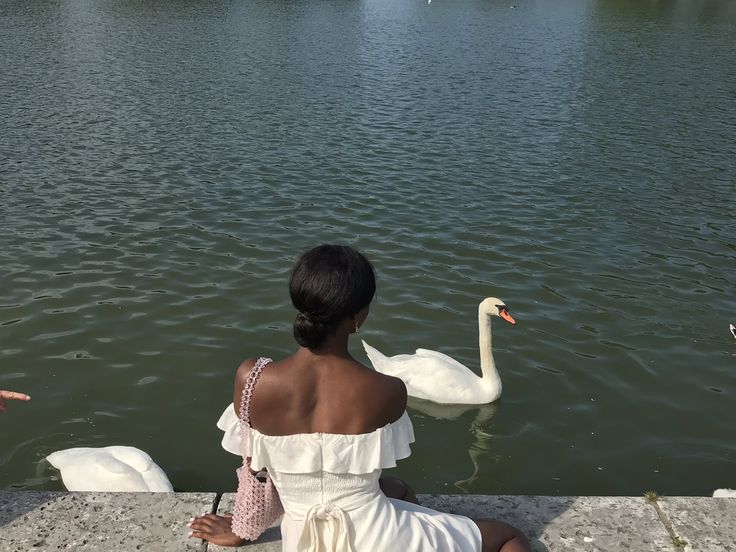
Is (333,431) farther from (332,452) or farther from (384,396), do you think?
(384,396)

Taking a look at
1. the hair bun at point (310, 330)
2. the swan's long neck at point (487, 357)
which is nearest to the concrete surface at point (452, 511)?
the hair bun at point (310, 330)

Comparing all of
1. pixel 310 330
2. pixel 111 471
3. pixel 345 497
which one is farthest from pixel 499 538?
pixel 111 471

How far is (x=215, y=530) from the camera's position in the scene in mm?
3336

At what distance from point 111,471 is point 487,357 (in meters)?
3.18

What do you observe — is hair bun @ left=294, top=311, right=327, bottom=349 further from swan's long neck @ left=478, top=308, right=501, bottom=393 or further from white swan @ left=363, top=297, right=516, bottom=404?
swan's long neck @ left=478, top=308, right=501, bottom=393

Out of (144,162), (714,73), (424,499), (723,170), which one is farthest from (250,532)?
(714,73)

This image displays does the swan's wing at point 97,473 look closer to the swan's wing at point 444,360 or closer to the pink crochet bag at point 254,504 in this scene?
the pink crochet bag at point 254,504

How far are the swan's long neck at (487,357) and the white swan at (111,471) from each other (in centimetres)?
279

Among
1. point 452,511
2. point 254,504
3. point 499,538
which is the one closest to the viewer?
point 499,538

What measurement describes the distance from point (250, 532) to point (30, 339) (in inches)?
190

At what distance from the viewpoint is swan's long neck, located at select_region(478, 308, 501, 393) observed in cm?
654

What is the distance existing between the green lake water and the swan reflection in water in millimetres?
26

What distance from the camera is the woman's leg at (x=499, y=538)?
3.09 metres

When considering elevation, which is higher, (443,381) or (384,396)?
(384,396)
